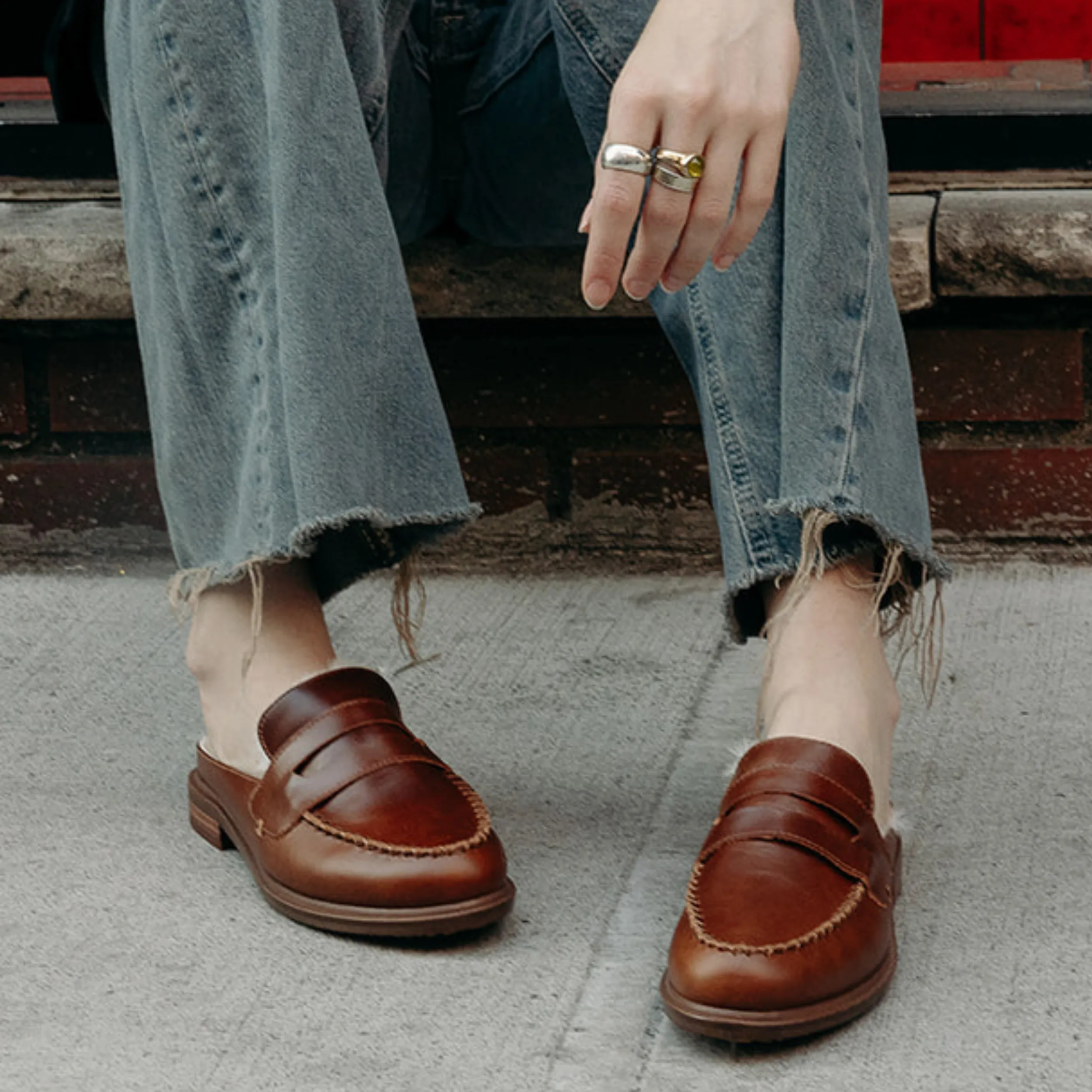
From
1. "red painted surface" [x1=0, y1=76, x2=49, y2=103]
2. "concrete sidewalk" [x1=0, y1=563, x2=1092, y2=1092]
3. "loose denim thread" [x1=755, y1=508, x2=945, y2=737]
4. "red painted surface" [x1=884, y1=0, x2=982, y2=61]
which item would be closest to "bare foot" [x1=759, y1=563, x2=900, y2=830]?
"loose denim thread" [x1=755, y1=508, x2=945, y2=737]

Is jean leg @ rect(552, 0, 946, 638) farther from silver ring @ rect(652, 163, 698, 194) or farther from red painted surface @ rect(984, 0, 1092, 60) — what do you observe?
red painted surface @ rect(984, 0, 1092, 60)

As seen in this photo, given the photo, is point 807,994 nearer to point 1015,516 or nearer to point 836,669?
point 836,669

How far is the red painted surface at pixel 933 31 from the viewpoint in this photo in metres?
1.79

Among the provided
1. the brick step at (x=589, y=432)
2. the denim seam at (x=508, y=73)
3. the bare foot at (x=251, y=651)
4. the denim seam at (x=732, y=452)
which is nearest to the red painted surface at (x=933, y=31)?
the brick step at (x=589, y=432)

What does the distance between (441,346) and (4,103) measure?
68 cm

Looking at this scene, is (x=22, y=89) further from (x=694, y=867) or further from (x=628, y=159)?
(x=694, y=867)

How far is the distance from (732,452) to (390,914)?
39 centimetres

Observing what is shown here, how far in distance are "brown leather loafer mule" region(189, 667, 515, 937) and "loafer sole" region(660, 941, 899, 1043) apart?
16cm

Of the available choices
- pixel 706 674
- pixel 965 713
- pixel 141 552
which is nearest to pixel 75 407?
pixel 141 552

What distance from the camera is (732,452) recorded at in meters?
1.09

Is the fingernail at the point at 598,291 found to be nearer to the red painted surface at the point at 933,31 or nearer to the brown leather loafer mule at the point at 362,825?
the brown leather loafer mule at the point at 362,825

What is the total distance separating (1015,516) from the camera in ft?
5.78

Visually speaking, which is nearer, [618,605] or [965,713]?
[965,713]

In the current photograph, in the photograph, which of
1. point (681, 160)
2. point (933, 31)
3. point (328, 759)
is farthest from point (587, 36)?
point (933, 31)
